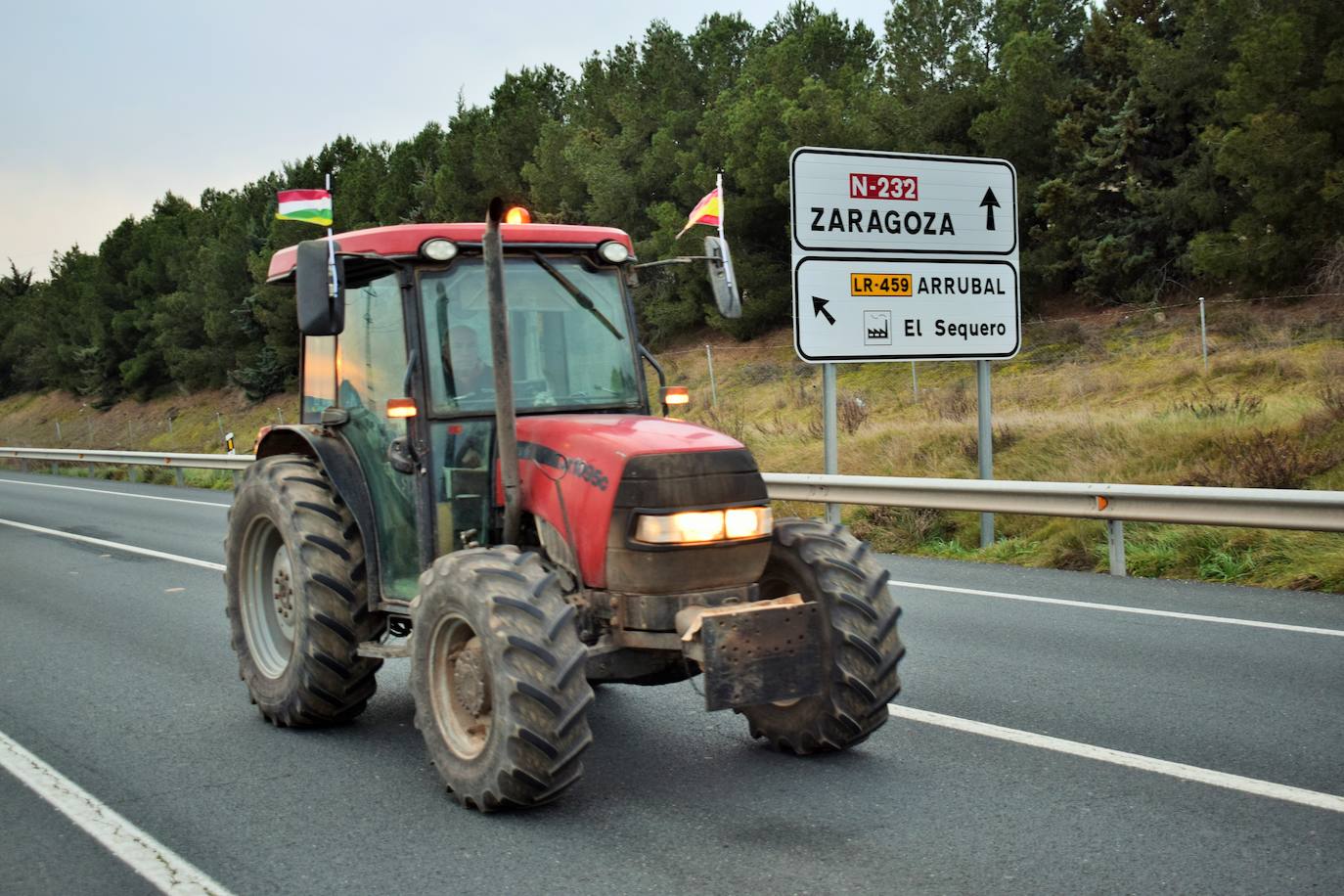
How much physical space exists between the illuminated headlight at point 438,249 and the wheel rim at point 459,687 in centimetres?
157

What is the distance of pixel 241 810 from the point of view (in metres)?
5.28

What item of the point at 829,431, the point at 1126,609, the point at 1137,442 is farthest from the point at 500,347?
the point at 1137,442

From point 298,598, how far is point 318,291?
1.50 meters

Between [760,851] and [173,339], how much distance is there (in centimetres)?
6806

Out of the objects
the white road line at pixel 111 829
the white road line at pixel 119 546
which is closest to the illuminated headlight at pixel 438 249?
the white road line at pixel 111 829

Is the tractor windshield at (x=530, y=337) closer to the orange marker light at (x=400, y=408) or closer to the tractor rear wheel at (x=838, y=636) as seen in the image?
the orange marker light at (x=400, y=408)

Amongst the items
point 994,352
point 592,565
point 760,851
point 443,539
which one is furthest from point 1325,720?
point 994,352

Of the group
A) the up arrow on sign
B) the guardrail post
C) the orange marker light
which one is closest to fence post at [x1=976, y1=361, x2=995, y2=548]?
the up arrow on sign

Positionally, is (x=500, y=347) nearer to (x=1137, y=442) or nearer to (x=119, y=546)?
(x=1137, y=442)

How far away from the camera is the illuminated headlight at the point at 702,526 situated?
510cm

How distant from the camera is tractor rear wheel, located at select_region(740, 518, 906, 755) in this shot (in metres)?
5.45

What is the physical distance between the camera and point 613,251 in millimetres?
6184

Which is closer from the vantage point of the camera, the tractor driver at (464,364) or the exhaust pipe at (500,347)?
the exhaust pipe at (500,347)

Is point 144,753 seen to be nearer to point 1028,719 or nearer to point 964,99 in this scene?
point 1028,719
